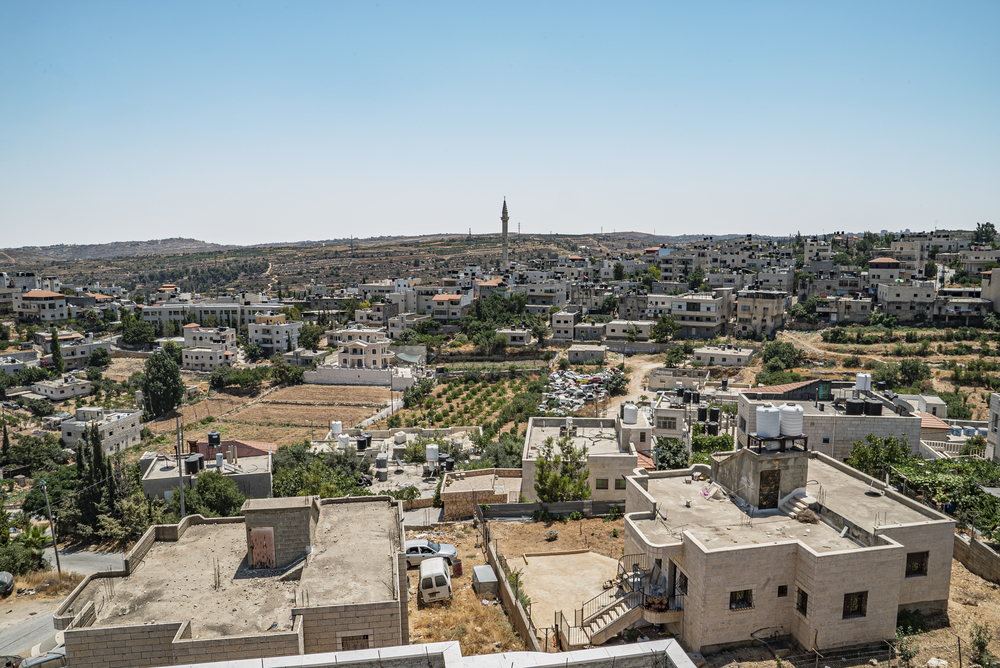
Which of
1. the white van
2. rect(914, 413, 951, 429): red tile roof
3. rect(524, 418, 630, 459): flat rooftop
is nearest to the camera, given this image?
the white van

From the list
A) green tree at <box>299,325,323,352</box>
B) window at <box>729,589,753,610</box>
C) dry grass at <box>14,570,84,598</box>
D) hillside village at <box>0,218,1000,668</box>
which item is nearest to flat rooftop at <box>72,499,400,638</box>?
hillside village at <box>0,218,1000,668</box>

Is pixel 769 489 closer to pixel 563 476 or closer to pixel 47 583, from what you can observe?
pixel 563 476

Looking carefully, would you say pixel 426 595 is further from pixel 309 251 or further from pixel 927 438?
pixel 309 251

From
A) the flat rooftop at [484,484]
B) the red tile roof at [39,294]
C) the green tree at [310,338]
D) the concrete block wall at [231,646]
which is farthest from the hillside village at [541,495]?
the red tile roof at [39,294]

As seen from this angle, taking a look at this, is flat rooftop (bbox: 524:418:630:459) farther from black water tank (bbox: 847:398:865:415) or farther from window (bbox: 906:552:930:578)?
window (bbox: 906:552:930:578)

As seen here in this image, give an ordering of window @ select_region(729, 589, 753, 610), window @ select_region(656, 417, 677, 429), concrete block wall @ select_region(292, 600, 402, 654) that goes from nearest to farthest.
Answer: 1. concrete block wall @ select_region(292, 600, 402, 654)
2. window @ select_region(729, 589, 753, 610)
3. window @ select_region(656, 417, 677, 429)

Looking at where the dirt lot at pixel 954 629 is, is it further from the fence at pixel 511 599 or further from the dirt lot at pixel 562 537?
the dirt lot at pixel 562 537
